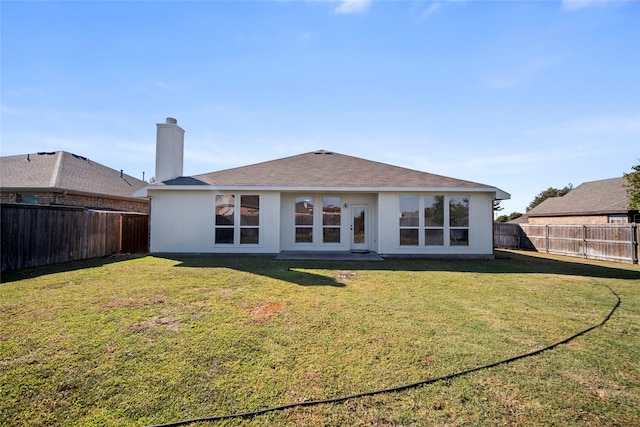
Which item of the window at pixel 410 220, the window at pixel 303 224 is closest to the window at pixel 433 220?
the window at pixel 410 220

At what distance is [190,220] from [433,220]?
369 inches

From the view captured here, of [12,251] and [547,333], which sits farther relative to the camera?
[12,251]

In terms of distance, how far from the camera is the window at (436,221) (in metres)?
10.9

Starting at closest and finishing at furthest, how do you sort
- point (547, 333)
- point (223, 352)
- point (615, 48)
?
1. point (223, 352)
2. point (547, 333)
3. point (615, 48)

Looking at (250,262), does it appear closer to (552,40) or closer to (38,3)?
(38,3)

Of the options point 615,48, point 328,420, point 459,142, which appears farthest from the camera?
point 459,142

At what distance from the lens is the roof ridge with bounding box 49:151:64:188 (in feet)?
45.2

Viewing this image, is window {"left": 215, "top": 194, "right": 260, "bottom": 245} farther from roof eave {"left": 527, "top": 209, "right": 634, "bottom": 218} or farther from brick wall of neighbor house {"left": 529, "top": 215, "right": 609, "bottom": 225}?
brick wall of neighbor house {"left": 529, "top": 215, "right": 609, "bottom": 225}

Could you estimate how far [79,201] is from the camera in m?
15.0

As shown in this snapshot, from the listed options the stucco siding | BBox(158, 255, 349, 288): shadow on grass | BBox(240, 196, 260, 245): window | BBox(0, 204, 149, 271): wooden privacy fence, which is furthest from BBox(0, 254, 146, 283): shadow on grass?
the stucco siding

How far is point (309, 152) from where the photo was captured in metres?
15.4

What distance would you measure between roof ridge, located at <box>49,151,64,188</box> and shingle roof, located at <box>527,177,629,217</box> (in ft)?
104

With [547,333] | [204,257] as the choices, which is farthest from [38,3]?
[547,333]

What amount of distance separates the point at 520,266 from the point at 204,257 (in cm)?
1102
